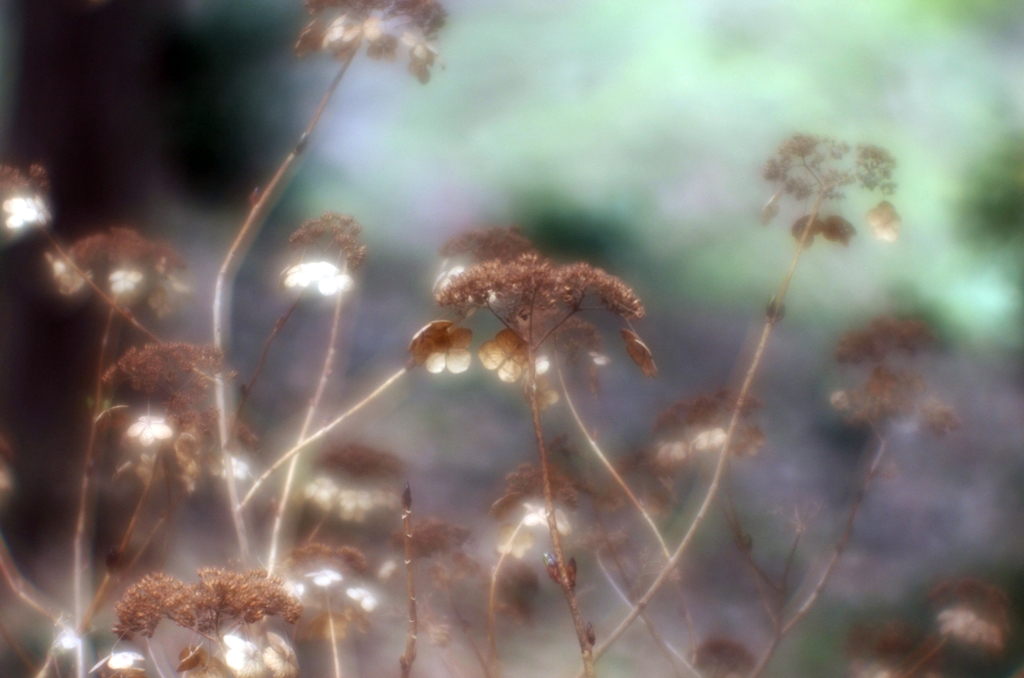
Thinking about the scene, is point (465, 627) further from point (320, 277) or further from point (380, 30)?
point (380, 30)

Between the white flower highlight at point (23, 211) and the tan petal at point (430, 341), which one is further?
the white flower highlight at point (23, 211)

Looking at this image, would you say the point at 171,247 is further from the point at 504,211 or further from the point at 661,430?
the point at 661,430

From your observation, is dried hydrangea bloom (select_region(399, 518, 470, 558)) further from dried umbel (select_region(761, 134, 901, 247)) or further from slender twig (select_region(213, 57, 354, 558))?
dried umbel (select_region(761, 134, 901, 247))

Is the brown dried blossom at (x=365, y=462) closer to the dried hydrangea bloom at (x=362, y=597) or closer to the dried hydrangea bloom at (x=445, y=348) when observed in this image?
the dried hydrangea bloom at (x=362, y=597)

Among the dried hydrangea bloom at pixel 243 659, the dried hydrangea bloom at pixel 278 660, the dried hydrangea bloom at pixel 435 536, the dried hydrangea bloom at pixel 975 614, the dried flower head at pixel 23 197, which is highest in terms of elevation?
the dried flower head at pixel 23 197

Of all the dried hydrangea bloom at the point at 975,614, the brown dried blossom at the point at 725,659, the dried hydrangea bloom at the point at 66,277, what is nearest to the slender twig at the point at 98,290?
the dried hydrangea bloom at the point at 66,277

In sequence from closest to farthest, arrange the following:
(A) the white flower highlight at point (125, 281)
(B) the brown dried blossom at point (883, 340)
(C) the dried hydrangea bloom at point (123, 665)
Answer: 1. (C) the dried hydrangea bloom at point (123, 665)
2. (B) the brown dried blossom at point (883, 340)
3. (A) the white flower highlight at point (125, 281)

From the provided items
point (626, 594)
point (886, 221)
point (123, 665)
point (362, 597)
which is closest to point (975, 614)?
point (626, 594)
